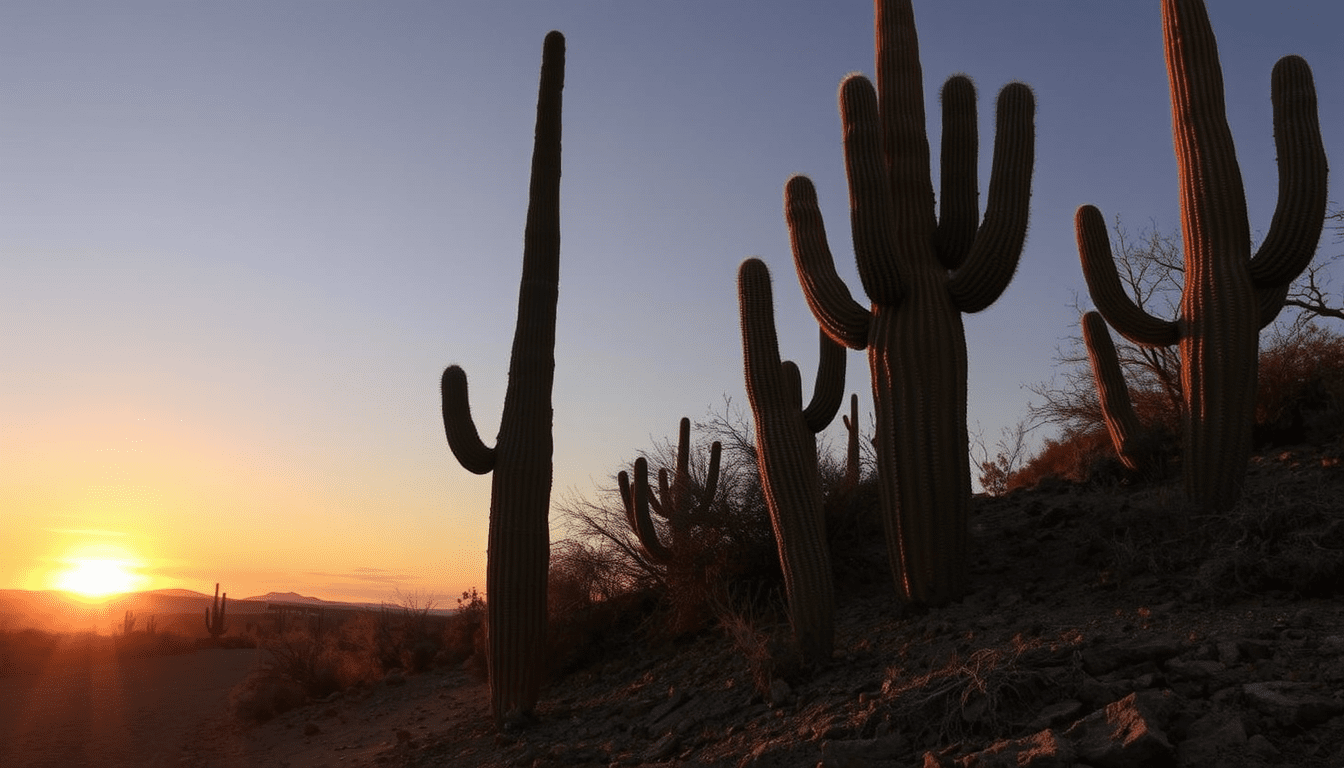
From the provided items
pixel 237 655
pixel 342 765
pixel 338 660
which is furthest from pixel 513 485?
pixel 237 655

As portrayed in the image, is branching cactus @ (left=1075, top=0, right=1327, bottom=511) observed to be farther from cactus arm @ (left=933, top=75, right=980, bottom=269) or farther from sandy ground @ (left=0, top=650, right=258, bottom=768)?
sandy ground @ (left=0, top=650, right=258, bottom=768)

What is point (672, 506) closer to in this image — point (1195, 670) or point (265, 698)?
point (265, 698)

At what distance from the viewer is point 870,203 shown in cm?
1041

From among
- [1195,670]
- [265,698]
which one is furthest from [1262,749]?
[265,698]

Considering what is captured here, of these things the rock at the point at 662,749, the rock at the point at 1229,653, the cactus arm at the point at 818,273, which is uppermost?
the cactus arm at the point at 818,273

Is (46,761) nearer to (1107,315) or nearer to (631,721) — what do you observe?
(631,721)

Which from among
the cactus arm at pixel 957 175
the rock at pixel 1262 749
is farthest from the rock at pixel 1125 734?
the cactus arm at pixel 957 175

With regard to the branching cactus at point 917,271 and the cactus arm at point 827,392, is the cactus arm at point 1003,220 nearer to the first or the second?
the branching cactus at point 917,271

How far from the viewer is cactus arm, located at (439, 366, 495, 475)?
1095cm

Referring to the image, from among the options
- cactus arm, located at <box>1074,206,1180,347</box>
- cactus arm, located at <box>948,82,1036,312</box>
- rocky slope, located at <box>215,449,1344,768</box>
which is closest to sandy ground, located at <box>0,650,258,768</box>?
rocky slope, located at <box>215,449,1344,768</box>

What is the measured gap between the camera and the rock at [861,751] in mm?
6379

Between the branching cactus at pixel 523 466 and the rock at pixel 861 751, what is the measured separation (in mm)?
4749

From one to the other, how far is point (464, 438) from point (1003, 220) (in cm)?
619

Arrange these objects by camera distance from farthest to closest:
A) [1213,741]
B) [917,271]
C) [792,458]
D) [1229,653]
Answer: [917,271] < [792,458] < [1229,653] < [1213,741]
